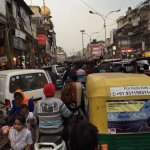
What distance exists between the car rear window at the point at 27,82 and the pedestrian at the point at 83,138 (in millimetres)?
4178

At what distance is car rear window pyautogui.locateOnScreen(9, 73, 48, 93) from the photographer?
17.8 ft

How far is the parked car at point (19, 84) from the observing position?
207 inches

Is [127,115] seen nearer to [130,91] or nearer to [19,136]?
[130,91]

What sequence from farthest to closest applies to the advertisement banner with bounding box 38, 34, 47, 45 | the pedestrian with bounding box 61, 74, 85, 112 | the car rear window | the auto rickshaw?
the advertisement banner with bounding box 38, 34, 47, 45
the car rear window
the pedestrian with bounding box 61, 74, 85, 112
the auto rickshaw

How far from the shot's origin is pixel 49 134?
2881mm

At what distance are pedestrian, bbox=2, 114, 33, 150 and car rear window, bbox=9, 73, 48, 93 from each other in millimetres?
2640

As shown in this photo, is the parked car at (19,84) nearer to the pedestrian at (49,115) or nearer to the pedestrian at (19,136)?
the pedestrian at (19,136)

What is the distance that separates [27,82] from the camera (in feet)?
18.9

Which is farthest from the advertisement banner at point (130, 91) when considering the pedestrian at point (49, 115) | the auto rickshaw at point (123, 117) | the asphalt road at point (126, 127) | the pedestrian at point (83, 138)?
the pedestrian at point (83, 138)

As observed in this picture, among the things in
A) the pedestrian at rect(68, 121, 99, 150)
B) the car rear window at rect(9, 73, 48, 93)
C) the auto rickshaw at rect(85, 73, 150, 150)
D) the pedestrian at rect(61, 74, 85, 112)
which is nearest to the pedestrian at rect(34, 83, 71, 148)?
the auto rickshaw at rect(85, 73, 150, 150)

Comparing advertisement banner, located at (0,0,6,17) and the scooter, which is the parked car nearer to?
the scooter

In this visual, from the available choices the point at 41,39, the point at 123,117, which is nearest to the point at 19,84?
the point at 123,117

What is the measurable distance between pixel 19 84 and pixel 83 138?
4.43 m

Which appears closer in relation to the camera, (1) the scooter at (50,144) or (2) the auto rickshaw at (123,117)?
(1) the scooter at (50,144)
